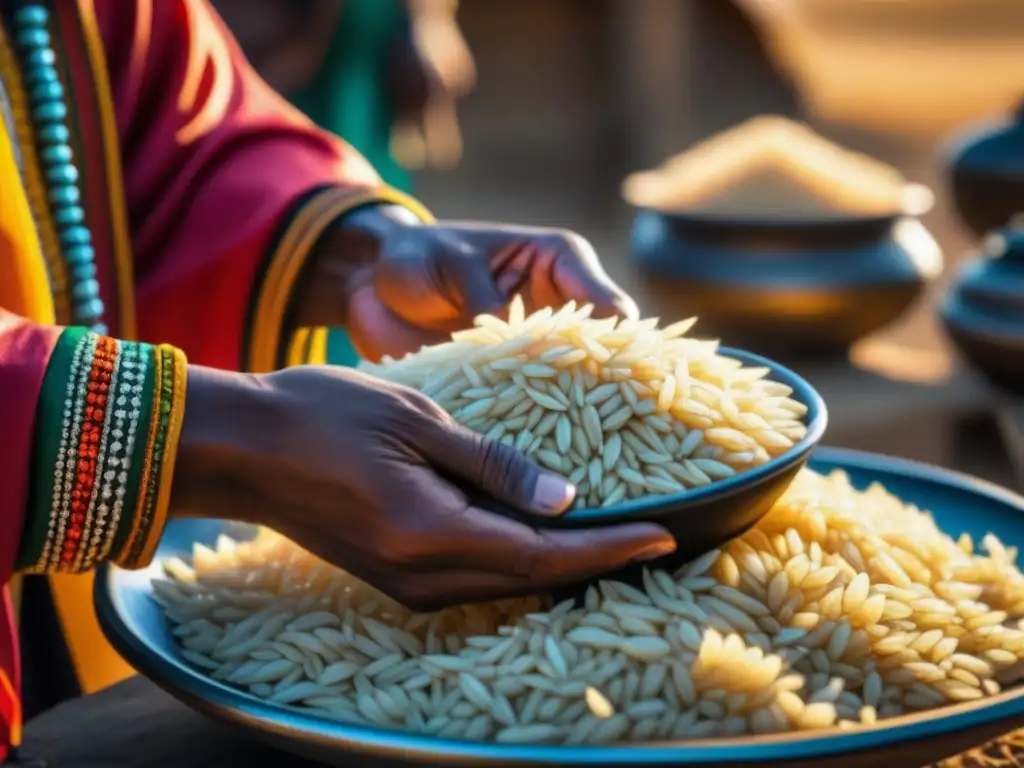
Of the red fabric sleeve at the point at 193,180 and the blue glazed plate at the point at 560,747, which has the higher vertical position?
the red fabric sleeve at the point at 193,180

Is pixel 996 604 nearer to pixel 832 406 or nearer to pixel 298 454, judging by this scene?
pixel 298 454

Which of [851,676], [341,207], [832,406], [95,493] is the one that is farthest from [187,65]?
[832,406]

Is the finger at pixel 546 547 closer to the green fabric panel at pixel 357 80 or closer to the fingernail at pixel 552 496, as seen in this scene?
the fingernail at pixel 552 496

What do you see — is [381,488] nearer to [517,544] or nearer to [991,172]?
[517,544]

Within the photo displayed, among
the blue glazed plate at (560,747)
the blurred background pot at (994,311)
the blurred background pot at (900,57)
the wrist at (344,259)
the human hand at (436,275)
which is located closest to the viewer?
the blue glazed plate at (560,747)

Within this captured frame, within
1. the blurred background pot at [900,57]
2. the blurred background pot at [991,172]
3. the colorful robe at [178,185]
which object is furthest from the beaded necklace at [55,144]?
the blurred background pot at [900,57]

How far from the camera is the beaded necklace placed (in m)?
1.20

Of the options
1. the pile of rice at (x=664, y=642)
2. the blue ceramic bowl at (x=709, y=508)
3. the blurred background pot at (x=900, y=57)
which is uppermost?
the blue ceramic bowl at (x=709, y=508)

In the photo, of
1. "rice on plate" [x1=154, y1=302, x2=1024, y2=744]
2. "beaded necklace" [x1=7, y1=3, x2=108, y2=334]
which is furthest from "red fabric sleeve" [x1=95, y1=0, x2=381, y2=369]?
"rice on plate" [x1=154, y1=302, x2=1024, y2=744]

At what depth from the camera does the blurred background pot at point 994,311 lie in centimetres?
218

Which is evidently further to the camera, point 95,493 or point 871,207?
point 871,207

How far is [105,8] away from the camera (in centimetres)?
130

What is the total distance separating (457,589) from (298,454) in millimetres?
128

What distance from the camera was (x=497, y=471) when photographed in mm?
839
